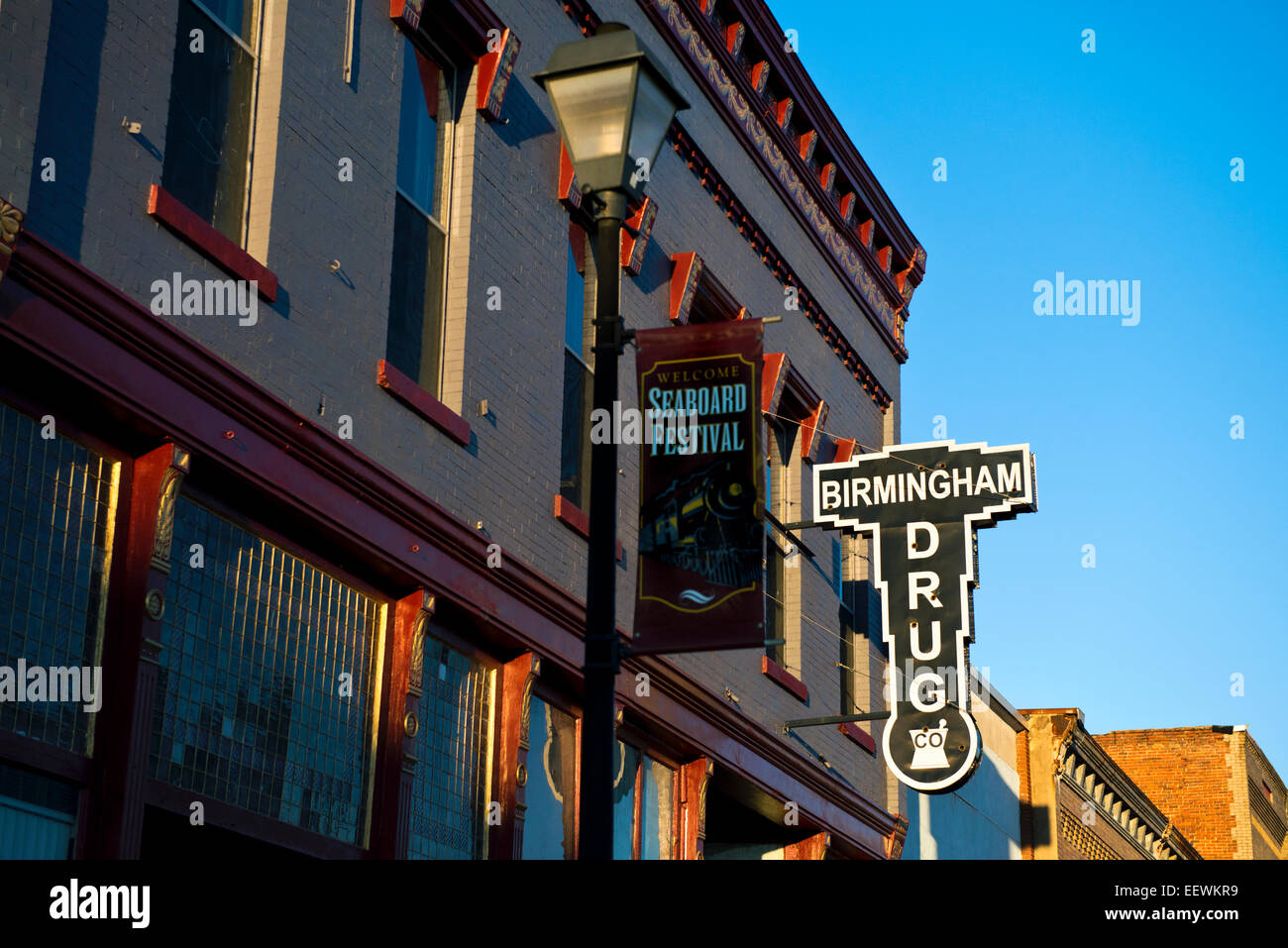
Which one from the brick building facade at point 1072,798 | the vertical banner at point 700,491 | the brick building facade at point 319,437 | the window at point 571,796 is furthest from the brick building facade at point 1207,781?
the vertical banner at point 700,491

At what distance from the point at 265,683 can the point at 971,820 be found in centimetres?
1844

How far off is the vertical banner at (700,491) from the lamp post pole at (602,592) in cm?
97

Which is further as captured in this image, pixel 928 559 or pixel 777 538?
pixel 777 538

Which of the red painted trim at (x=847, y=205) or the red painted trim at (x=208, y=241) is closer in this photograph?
the red painted trim at (x=208, y=241)

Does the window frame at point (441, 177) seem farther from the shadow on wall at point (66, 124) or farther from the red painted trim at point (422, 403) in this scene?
the shadow on wall at point (66, 124)

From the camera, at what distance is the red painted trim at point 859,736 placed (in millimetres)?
21138

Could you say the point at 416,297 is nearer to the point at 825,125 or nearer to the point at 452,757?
the point at 452,757

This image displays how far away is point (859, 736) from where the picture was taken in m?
21.7

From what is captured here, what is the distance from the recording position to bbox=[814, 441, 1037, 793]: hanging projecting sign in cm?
1930

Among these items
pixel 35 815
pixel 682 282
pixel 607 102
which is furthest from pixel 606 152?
pixel 682 282

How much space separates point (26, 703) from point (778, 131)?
45.5 ft

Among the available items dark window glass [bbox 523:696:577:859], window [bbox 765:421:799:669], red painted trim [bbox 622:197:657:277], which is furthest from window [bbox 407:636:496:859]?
window [bbox 765:421:799:669]
